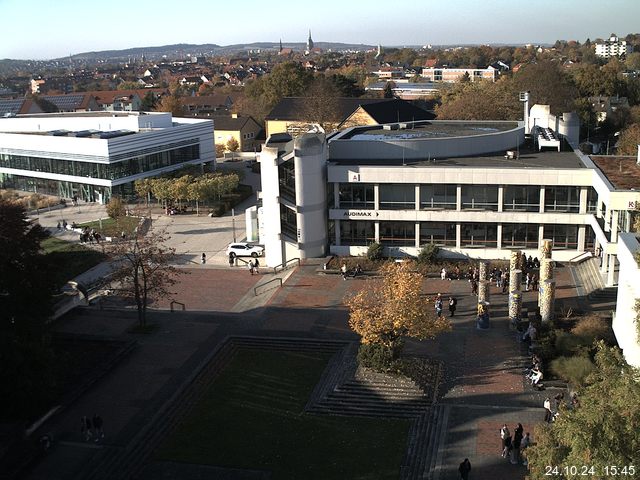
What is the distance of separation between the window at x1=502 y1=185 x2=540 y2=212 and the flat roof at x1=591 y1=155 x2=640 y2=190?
4012 mm

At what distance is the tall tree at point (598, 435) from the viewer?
13.0 m

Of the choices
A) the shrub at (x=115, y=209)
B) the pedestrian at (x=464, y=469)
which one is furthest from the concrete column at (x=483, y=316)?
the shrub at (x=115, y=209)

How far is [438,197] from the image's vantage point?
140 ft

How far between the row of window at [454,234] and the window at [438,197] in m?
1.10

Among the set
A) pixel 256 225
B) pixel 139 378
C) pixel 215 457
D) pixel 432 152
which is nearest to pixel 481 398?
pixel 215 457

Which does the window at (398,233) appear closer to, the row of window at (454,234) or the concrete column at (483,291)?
the row of window at (454,234)

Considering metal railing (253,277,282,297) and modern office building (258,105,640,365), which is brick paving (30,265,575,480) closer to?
metal railing (253,277,282,297)

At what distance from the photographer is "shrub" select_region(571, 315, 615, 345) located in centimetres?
2835

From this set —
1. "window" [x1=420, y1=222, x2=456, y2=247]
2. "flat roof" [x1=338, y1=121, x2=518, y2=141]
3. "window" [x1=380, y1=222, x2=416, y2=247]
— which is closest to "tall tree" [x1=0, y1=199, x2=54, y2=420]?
"window" [x1=380, y1=222, x2=416, y2=247]

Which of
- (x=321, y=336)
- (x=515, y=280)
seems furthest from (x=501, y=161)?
(x=321, y=336)

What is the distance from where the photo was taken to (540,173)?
134ft

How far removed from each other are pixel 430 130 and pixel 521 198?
13.4m

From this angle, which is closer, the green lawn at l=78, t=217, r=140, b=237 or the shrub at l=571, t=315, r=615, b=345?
the shrub at l=571, t=315, r=615, b=345

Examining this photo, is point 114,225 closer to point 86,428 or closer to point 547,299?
point 86,428
